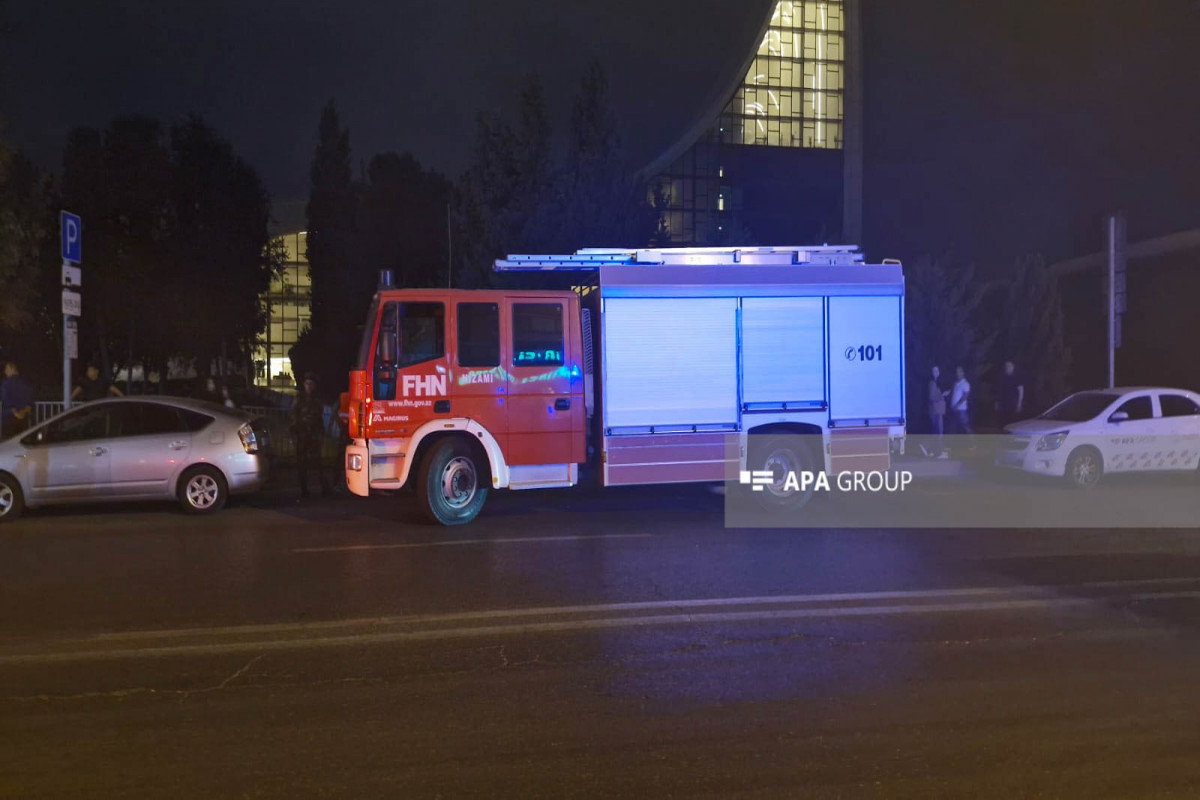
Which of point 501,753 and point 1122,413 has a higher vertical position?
point 1122,413

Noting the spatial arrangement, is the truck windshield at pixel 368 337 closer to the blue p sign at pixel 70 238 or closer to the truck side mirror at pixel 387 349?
the truck side mirror at pixel 387 349

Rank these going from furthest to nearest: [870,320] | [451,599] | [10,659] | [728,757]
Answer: [870,320], [451,599], [10,659], [728,757]

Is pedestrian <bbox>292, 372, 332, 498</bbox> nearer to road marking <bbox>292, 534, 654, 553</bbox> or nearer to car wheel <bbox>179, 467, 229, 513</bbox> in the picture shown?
car wheel <bbox>179, 467, 229, 513</bbox>

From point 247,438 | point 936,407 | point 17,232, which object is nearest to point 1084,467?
point 936,407

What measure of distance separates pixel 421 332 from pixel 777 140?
42.4m

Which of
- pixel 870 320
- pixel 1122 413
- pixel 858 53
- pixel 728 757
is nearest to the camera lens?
pixel 728 757

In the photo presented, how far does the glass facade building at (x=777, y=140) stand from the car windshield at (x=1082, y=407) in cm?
3325

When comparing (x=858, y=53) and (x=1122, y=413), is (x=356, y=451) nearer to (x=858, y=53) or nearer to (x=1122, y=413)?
(x=1122, y=413)

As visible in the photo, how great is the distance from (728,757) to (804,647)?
204 cm

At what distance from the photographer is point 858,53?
3809 centimetres

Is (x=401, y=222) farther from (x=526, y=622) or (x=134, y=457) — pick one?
(x=526, y=622)

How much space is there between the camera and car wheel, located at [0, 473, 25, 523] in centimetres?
1271

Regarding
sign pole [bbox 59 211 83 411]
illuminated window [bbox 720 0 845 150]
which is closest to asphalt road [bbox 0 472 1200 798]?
sign pole [bbox 59 211 83 411]

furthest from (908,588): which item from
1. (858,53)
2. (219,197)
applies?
(858,53)
